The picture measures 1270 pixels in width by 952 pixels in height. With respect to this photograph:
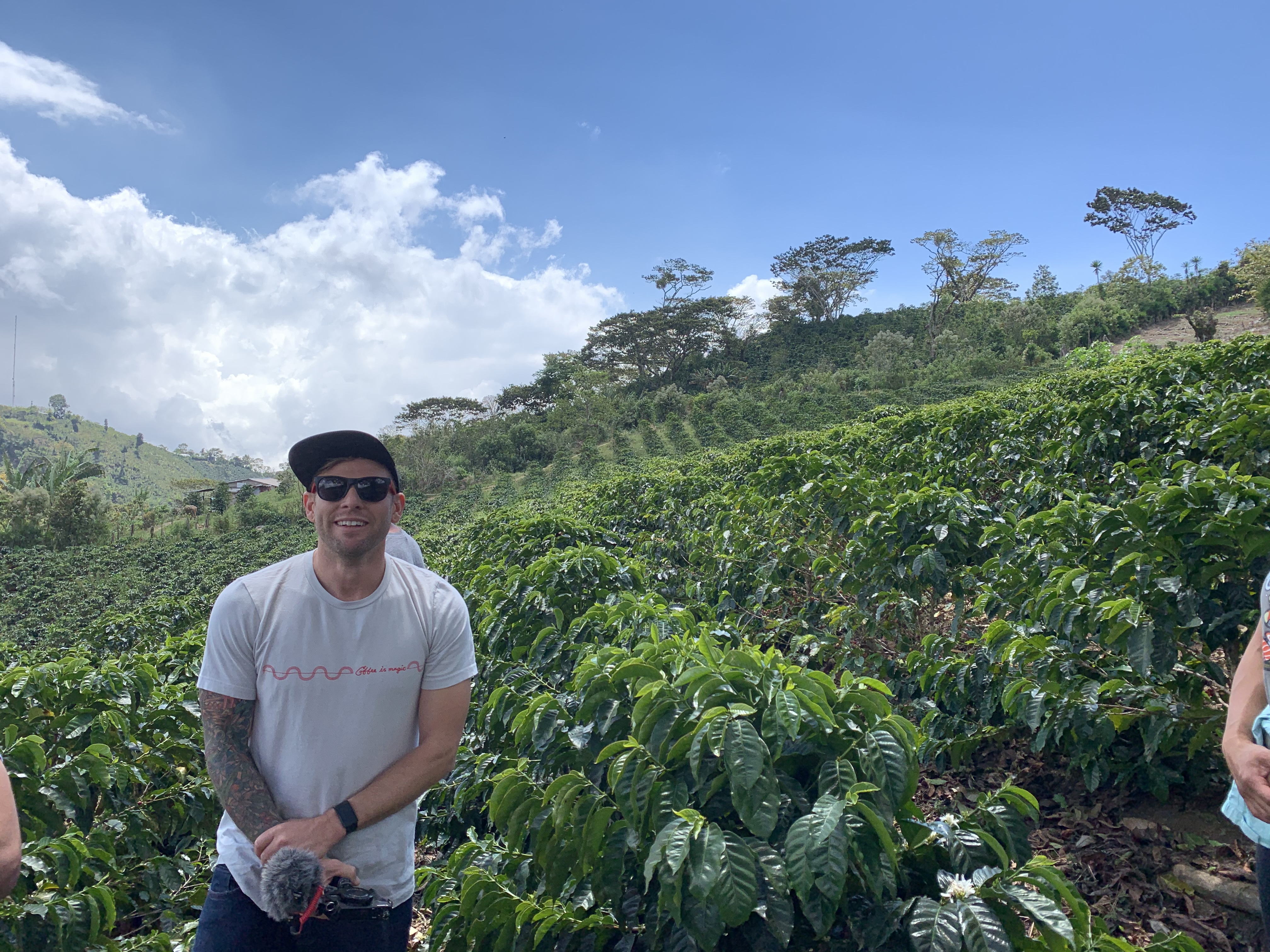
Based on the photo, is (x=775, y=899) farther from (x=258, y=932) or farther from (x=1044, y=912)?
(x=258, y=932)

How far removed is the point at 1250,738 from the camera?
1511mm

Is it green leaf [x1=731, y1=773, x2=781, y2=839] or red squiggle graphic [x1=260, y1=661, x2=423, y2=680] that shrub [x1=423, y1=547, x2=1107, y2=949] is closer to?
green leaf [x1=731, y1=773, x2=781, y2=839]

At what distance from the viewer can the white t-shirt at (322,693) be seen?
155 cm

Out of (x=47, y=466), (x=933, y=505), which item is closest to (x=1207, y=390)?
(x=933, y=505)

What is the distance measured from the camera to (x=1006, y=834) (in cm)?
150

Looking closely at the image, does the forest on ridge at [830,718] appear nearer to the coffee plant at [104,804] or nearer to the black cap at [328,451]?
the coffee plant at [104,804]

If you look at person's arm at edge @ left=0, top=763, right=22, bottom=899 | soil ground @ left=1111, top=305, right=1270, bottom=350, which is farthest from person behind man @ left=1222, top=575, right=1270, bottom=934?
soil ground @ left=1111, top=305, right=1270, bottom=350

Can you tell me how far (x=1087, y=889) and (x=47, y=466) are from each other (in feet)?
145

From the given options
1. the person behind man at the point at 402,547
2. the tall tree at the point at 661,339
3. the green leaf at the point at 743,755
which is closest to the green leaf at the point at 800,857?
the green leaf at the point at 743,755

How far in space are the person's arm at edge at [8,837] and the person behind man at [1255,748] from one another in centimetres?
208

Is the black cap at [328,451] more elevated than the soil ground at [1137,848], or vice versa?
the black cap at [328,451]

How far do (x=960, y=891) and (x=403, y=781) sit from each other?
1.04 m

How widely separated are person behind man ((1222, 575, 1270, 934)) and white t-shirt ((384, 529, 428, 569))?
2.23m

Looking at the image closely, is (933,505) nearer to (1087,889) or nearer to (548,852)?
(1087,889)
